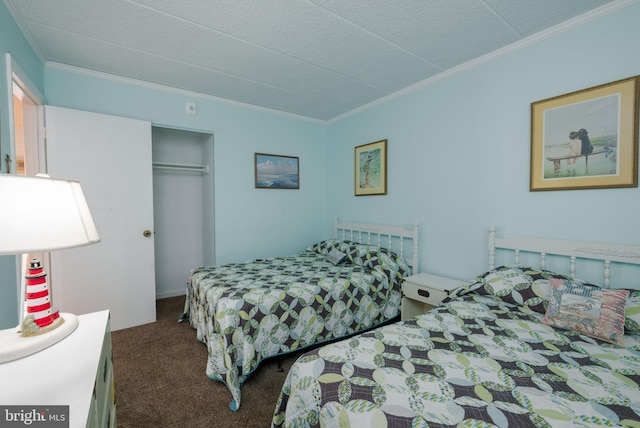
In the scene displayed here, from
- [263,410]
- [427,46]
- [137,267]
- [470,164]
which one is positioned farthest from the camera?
[137,267]

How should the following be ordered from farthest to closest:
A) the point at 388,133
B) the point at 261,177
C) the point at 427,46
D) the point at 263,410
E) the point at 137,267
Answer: the point at 261,177, the point at 388,133, the point at 137,267, the point at 427,46, the point at 263,410

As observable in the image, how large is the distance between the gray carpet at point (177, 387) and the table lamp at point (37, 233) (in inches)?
39.7

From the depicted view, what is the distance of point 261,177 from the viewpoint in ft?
11.9

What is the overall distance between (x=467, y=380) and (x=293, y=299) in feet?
4.34

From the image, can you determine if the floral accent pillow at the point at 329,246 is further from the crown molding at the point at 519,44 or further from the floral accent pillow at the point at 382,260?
the crown molding at the point at 519,44

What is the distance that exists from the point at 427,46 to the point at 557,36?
2.81 ft

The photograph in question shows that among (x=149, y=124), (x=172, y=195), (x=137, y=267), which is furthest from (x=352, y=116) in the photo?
(x=137, y=267)

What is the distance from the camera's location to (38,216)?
842 millimetres

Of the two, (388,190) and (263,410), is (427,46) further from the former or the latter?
(263,410)

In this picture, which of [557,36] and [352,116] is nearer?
[557,36]

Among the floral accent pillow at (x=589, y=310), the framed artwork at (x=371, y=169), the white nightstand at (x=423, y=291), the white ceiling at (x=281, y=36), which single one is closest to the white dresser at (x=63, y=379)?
the white ceiling at (x=281, y=36)

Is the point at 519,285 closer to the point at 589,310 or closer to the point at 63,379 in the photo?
the point at 589,310

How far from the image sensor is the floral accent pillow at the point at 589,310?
4.50ft

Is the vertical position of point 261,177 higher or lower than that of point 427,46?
lower
